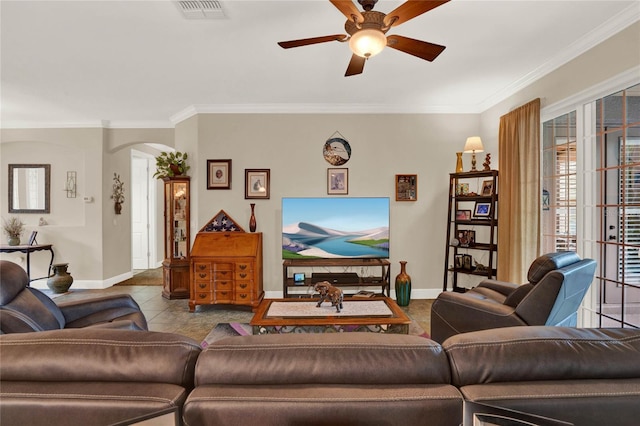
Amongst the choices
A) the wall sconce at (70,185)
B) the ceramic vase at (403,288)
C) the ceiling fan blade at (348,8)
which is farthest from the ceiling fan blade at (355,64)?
the wall sconce at (70,185)

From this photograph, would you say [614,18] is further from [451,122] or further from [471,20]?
[451,122]

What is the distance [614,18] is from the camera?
2.52m

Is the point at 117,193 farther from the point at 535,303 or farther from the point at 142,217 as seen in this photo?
the point at 535,303

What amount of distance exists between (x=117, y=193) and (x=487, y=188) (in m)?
5.92

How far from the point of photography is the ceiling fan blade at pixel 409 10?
180cm

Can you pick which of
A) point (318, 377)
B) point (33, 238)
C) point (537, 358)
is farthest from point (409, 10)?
point (33, 238)

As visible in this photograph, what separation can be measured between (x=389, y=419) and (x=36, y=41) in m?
3.86

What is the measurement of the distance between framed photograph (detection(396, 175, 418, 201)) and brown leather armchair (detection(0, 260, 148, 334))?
3500mm

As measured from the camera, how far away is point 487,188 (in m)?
4.25

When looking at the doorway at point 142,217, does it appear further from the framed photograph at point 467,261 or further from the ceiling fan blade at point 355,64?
the framed photograph at point 467,261

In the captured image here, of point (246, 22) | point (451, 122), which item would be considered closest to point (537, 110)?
point (451, 122)

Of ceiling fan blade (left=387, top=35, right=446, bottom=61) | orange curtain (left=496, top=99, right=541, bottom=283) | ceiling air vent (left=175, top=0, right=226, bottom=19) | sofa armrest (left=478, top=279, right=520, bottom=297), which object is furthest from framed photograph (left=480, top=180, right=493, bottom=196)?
ceiling air vent (left=175, top=0, right=226, bottom=19)

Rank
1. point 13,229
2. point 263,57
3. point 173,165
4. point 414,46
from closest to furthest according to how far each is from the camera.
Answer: point 414,46 → point 263,57 → point 173,165 → point 13,229

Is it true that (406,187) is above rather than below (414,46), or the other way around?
below
